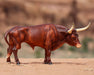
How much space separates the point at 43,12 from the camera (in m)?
25.6

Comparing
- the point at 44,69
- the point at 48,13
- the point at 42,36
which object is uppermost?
the point at 42,36

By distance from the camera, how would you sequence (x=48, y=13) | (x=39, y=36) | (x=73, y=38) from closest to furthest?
1. (x=39, y=36)
2. (x=73, y=38)
3. (x=48, y=13)

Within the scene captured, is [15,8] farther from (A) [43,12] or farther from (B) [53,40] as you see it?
(B) [53,40]

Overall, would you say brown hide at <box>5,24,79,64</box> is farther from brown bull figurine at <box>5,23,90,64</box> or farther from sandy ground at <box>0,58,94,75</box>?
sandy ground at <box>0,58,94,75</box>

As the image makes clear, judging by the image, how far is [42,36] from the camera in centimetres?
866

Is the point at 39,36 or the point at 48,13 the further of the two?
the point at 48,13

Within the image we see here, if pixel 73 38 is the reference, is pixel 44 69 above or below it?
below

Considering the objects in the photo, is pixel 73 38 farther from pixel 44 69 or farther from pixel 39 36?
pixel 44 69

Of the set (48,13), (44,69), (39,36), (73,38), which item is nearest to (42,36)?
(39,36)

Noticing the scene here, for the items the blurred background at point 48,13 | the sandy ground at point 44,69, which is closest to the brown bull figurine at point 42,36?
the sandy ground at point 44,69

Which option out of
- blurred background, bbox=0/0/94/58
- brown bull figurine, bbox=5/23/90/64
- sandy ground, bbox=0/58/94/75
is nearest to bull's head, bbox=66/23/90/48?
brown bull figurine, bbox=5/23/90/64

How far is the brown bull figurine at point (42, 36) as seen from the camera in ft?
27.8

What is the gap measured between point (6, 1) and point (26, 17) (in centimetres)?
296

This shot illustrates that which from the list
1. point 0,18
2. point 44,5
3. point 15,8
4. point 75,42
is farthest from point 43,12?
point 75,42
